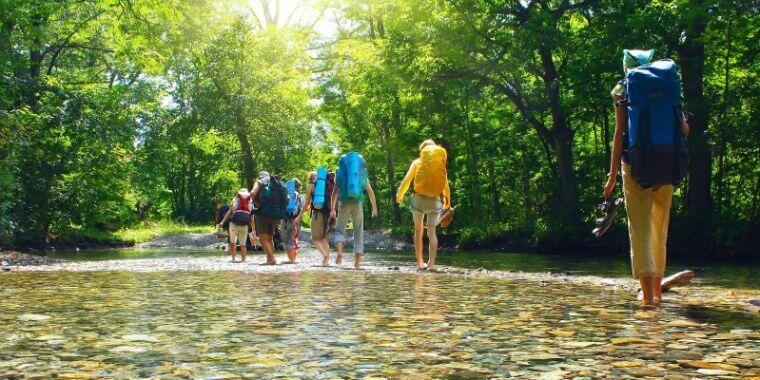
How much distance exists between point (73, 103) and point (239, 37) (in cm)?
2263

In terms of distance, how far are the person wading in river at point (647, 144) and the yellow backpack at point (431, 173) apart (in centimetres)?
550

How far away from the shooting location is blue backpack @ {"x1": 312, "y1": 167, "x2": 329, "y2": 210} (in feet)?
45.0

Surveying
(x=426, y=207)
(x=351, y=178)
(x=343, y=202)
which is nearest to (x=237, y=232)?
(x=343, y=202)

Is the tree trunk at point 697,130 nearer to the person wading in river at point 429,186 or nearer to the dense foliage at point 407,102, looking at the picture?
→ the dense foliage at point 407,102

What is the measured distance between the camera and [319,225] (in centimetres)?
1380

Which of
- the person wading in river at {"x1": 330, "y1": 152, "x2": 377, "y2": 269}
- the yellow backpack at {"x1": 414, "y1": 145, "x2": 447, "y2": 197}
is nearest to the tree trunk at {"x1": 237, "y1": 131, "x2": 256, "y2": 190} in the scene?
the person wading in river at {"x1": 330, "y1": 152, "x2": 377, "y2": 269}

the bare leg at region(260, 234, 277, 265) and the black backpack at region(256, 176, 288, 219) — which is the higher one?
the black backpack at region(256, 176, 288, 219)

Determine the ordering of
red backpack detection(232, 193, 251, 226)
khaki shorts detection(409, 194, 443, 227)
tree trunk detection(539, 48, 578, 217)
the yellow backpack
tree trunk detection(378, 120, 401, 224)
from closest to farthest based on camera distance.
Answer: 1. the yellow backpack
2. khaki shorts detection(409, 194, 443, 227)
3. red backpack detection(232, 193, 251, 226)
4. tree trunk detection(539, 48, 578, 217)
5. tree trunk detection(378, 120, 401, 224)

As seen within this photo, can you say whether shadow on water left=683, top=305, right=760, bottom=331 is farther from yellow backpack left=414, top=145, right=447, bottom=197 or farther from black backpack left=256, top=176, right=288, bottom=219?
black backpack left=256, top=176, right=288, bottom=219

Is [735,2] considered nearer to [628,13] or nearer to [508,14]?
[628,13]

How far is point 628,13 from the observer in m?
20.5

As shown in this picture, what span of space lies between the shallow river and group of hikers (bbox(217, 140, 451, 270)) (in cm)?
402

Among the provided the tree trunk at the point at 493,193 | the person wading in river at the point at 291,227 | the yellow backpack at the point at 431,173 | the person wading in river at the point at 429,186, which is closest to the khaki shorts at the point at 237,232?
the person wading in river at the point at 291,227

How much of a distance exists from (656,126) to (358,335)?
10.5ft
